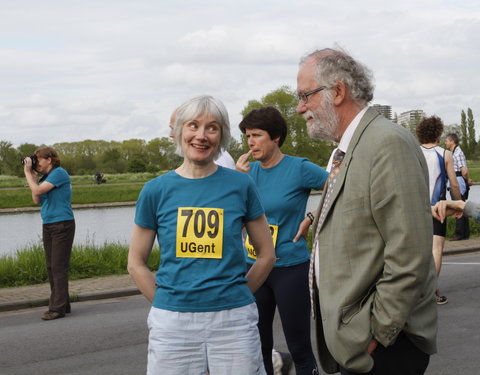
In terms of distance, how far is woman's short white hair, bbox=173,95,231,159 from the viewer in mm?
3137

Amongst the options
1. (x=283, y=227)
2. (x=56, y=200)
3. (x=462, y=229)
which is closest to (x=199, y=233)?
(x=283, y=227)

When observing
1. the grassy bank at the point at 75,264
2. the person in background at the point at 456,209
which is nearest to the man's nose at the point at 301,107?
the person in background at the point at 456,209

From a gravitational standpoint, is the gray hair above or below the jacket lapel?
above

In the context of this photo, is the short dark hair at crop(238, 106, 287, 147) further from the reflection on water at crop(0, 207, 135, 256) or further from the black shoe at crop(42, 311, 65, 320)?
the reflection on water at crop(0, 207, 135, 256)

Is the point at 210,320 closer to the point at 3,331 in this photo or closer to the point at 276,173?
the point at 276,173

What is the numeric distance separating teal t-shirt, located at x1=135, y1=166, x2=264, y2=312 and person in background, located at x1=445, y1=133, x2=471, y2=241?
959cm

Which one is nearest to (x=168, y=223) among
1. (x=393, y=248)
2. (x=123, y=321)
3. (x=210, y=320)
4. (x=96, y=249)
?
(x=210, y=320)

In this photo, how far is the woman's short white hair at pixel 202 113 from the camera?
3.14 m

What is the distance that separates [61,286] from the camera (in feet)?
26.6

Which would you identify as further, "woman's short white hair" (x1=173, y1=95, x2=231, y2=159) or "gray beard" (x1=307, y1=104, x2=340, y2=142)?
"woman's short white hair" (x1=173, y1=95, x2=231, y2=159)

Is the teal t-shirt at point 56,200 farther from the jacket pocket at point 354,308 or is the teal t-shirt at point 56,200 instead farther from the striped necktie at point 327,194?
the jacket pocket at point 354,308

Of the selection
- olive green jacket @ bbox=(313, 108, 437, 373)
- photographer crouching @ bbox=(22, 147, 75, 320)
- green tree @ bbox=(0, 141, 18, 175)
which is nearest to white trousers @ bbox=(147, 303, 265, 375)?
olive green jacket @ bbox=(313, 108, 437, 373)

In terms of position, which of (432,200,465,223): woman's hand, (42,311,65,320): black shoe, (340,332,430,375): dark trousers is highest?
(432,200,465,223): woman's hand

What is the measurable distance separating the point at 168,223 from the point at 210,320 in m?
0.47
